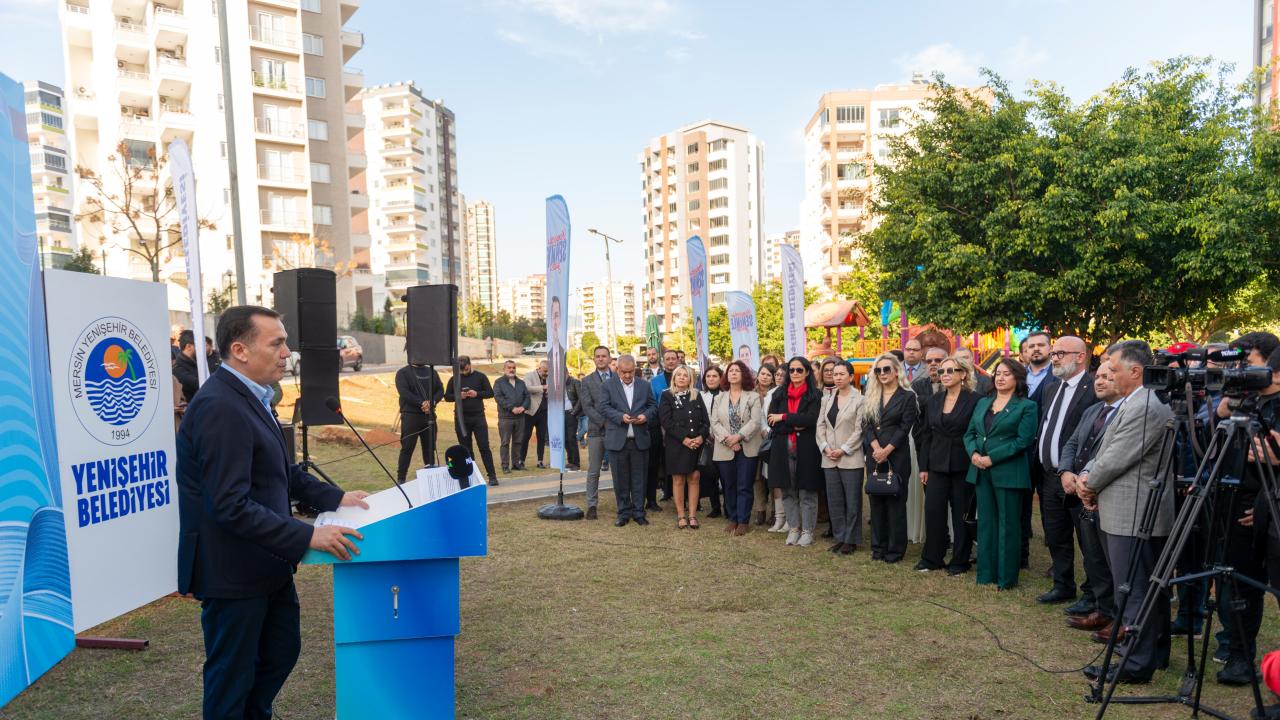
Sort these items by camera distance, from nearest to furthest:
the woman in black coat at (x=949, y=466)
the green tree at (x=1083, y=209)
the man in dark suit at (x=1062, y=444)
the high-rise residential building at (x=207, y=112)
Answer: the man in dark suit at (x=1062, y=444), the woman in black coat at (x=949, y=466), the green tree at (x=1083, y=209), the high-rise residential building at (x=207, y=112)

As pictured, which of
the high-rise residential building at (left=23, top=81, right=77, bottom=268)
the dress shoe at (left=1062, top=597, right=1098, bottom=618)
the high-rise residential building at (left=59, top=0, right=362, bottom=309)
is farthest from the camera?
the high-rise residential building at (left=23, top=81, right=77, bottom=268)

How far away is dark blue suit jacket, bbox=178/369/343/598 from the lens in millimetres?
2654

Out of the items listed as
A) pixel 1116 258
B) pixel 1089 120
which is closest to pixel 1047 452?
pixel 1116 258

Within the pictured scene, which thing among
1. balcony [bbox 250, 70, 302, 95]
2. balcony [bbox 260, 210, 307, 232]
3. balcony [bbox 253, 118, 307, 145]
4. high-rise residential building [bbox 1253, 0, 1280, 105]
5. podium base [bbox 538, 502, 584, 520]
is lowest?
podium base [bbox 538, 502, 584, 520]

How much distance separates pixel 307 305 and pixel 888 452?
21.3 ft

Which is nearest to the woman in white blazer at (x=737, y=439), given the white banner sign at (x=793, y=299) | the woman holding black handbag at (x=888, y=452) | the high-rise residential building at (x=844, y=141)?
the woman holding black handbag at (x=888, y=452)

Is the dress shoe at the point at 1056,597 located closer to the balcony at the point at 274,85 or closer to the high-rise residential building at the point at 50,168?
the balcony at the point at 274,85

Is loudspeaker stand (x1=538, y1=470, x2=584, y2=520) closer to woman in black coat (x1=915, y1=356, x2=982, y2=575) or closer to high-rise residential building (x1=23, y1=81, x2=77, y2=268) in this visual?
woman in black coat (x1=915, y1=356, x2=982, y2=575)

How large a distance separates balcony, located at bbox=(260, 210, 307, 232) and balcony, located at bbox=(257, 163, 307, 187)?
5.45ft

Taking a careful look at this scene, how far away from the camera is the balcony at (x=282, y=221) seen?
44000mm

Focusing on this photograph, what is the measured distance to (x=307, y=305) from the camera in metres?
9.07

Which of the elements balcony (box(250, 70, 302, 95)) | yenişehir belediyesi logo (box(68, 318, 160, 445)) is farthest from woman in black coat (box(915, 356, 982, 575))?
balcony (box(250, 70, 302, 95))

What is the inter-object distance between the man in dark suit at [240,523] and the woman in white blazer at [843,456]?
5320 millimetres

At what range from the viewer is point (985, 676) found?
4.41m
